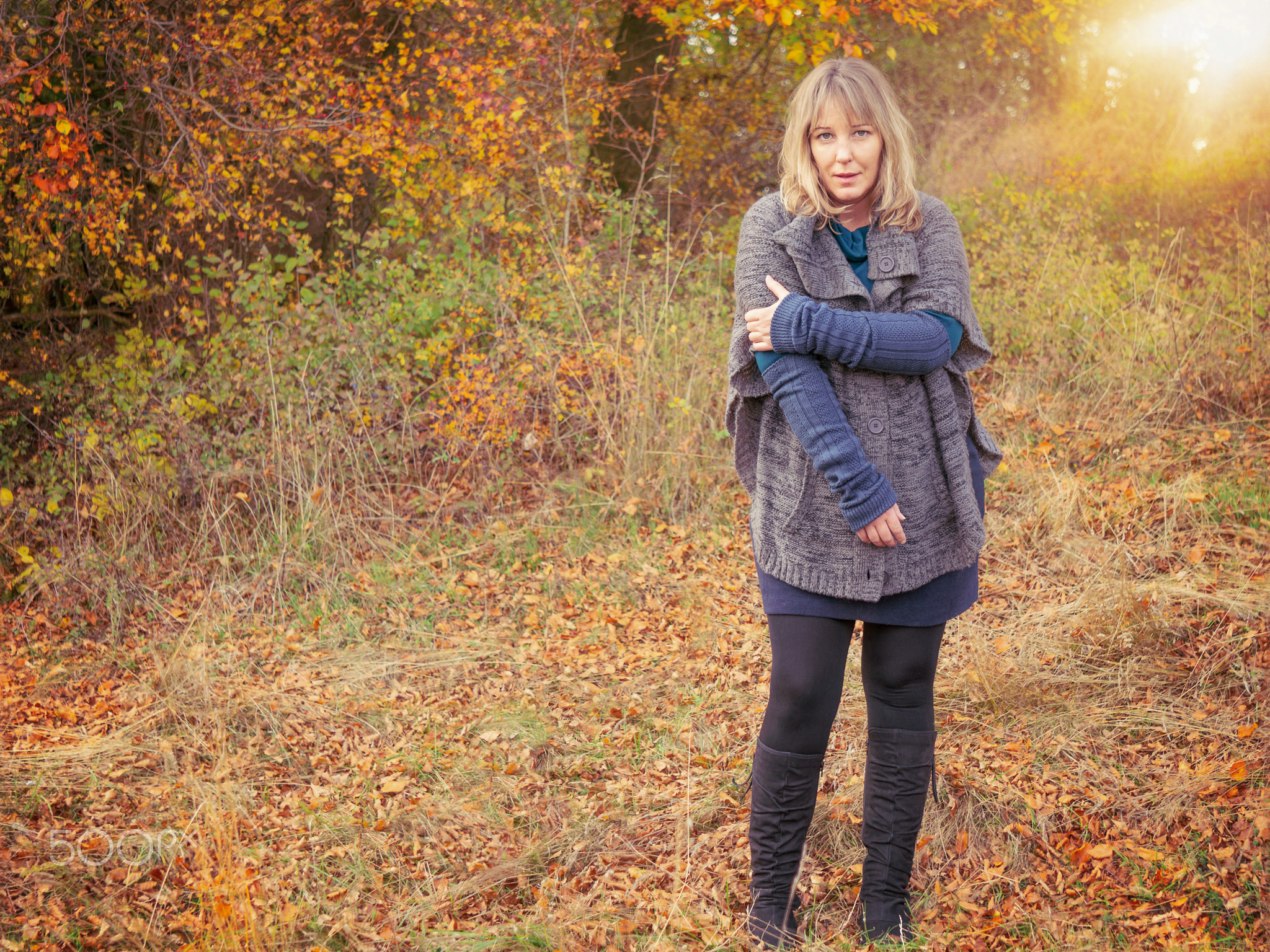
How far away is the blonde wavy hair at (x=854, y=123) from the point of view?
2.05 metres

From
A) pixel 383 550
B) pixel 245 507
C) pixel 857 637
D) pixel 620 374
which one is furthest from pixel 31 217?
pixel 857 637

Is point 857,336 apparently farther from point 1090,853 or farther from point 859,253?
point 1090,853

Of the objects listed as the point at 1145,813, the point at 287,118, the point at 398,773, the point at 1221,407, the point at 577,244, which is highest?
the point at 287,118

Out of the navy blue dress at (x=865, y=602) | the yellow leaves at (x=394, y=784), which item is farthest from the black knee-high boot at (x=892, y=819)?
the yellow leaves at (x=394, y=784)

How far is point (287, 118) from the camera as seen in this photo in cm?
603

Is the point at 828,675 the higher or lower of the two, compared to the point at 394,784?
higher

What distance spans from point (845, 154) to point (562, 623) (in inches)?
111

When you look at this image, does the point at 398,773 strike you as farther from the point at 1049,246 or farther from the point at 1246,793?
the point at 1049,246

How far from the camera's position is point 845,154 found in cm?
205

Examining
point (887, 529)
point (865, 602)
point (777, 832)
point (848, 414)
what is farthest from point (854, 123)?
point (777, 832)

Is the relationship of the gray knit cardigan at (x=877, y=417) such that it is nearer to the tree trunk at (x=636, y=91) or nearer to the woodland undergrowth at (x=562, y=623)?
the woodland undergrowth at (x=562, y=623)

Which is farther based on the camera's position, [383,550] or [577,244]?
[577,244]

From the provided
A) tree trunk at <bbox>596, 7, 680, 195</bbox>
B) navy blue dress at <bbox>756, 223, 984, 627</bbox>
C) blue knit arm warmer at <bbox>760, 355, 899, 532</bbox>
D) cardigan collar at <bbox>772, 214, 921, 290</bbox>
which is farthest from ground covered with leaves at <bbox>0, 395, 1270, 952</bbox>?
tree trunk at <bbox>596, 7, 680, 195</bbox>

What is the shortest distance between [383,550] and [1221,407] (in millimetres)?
4418
